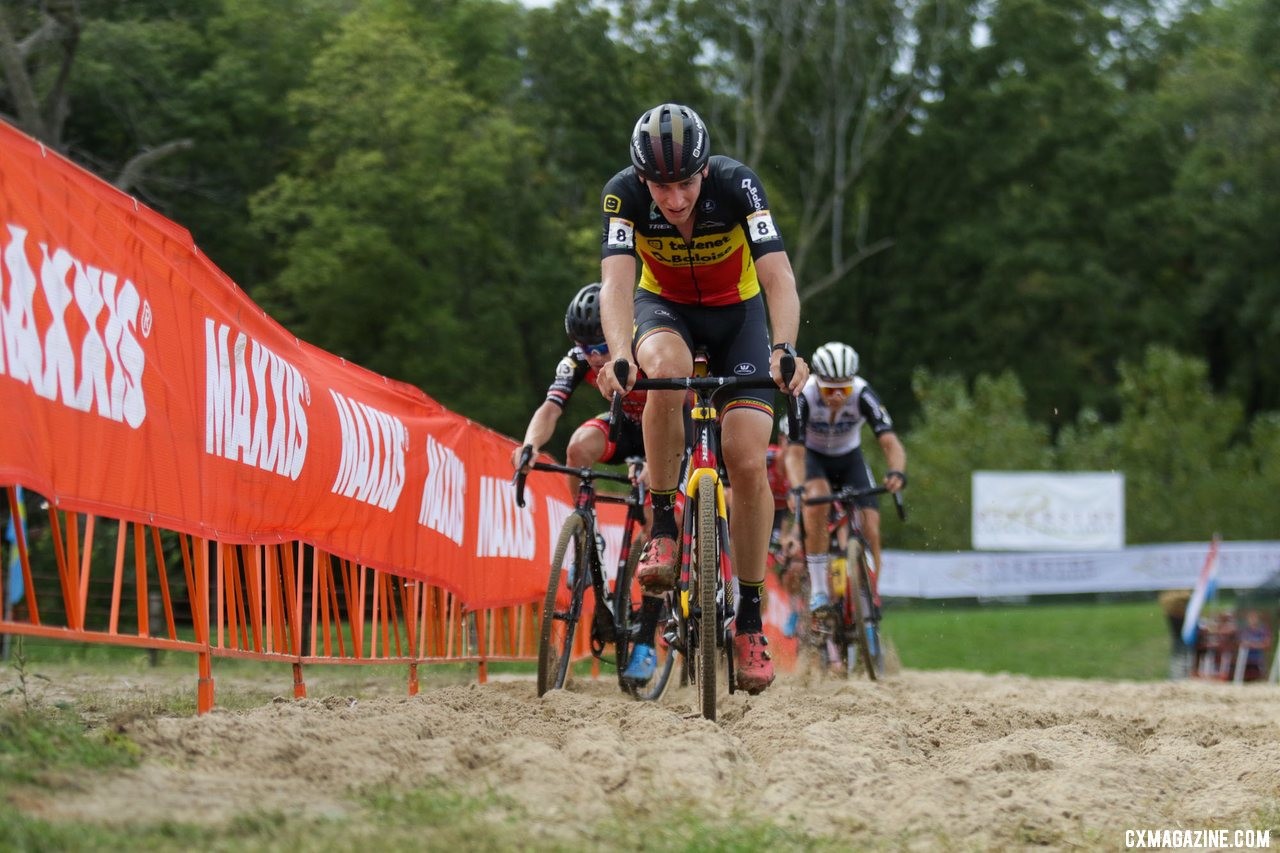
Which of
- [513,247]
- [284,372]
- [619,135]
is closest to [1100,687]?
[284,372]

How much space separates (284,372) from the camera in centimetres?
692

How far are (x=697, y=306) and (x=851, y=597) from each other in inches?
164

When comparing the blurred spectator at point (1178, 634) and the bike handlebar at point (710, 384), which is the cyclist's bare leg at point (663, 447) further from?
the blurred spectator at point (1178, 634)

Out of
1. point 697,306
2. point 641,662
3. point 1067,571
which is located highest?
point 697,306

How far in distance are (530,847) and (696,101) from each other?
42.8 m

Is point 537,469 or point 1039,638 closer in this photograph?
point 537,469

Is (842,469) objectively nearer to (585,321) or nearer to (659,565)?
(585,321)

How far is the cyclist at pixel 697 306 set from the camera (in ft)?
21.7

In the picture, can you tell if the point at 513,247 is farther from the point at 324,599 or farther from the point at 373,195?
the point at 324,599

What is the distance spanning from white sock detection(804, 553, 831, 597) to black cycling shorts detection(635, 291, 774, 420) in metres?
3.91

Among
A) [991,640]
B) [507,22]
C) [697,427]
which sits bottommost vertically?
[991,640]

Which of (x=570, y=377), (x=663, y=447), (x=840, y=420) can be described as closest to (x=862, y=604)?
(x=840, y=420)

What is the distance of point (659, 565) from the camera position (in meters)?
6.85

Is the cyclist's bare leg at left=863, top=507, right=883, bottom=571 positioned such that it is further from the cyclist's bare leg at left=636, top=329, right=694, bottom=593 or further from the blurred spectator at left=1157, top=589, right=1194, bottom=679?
the blurred spectator at left=1157, top=589, right=1194, bottom=679
